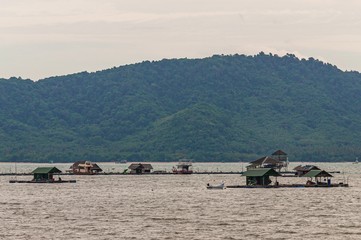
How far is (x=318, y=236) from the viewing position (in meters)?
79.6

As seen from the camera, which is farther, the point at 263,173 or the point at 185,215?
the point at 263,173

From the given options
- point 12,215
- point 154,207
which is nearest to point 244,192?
point 154,207

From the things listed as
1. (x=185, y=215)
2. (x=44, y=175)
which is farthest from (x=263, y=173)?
(x=44, y=175)

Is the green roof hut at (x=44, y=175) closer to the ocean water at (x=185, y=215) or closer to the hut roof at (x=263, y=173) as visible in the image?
the ocean water at (x=185, y=215)

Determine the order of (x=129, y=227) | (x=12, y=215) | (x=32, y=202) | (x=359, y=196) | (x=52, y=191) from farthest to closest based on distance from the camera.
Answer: (x=52, y=191) < (x=359, y=196) < (x=32, y=202) < (x=12, y=215) < (x=129, y=227)

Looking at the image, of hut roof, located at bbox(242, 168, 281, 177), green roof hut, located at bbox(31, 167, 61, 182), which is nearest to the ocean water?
hut roof, located at bbox(242, 168, 281, 177)

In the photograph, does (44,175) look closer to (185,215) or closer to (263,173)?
(263,173)

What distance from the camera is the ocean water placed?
269 ft

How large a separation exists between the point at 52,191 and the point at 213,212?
56590 mm

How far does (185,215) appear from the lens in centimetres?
9938

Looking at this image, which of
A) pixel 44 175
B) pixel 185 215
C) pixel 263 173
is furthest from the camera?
pixel 44 175

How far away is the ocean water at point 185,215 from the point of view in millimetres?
82125

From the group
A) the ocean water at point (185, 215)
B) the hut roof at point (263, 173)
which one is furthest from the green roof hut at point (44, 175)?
the hut roof at point (263, 173)

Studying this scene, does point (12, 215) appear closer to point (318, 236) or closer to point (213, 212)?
point (213, 212)
